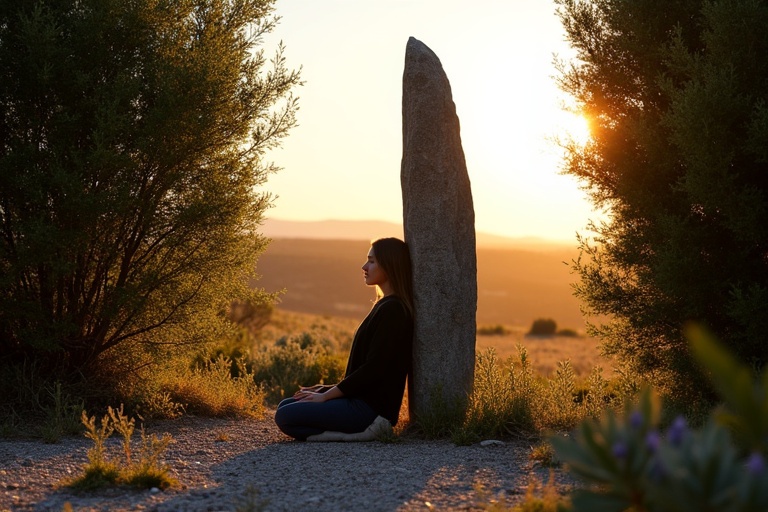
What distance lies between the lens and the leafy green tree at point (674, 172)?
26.6 feet

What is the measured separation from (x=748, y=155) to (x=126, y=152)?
6.80m

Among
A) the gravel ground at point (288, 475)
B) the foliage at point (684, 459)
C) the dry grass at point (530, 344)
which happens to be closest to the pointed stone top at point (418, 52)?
the gravel ground at point (288, 475)

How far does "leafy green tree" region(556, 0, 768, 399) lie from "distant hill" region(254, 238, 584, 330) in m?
44.0

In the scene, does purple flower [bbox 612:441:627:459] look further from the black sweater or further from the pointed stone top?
the pointed stone top

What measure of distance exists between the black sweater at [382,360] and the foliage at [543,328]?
29595 mm

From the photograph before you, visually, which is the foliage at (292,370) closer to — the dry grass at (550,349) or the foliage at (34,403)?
the foliage at (34,403)

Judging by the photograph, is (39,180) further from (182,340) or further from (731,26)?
(731,26)

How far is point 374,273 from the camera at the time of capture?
8.35 meters

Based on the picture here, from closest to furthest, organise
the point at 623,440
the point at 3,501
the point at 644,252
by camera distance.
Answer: the point at 623,440
the point at 3,501
the point at 644,252

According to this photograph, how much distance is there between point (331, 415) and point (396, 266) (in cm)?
172

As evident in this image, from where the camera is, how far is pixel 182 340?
9.69 metres

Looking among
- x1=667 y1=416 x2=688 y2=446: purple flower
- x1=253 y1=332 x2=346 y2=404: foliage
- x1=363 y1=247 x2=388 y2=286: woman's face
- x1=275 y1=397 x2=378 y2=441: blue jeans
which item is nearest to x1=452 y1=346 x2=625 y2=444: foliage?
x1=275 y1=397 x2=378 y2=441: blue jeans

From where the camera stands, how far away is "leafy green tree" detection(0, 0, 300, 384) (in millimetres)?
8430

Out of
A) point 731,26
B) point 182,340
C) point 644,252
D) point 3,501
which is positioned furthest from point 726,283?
point 3,501
